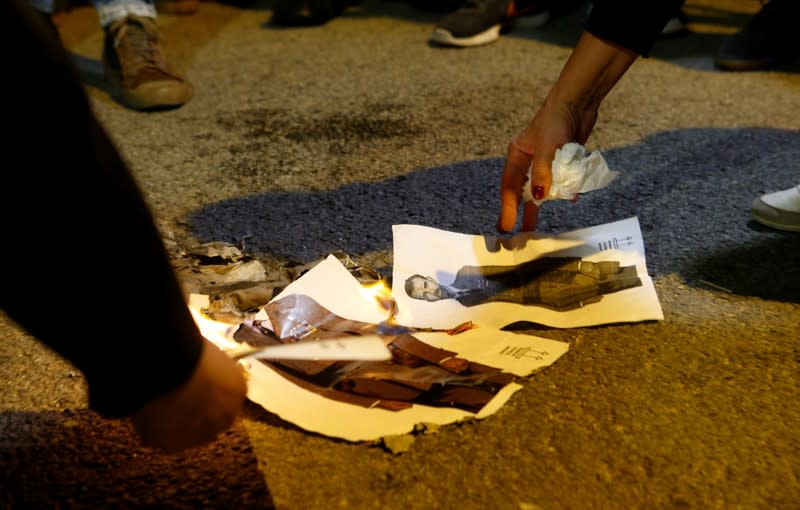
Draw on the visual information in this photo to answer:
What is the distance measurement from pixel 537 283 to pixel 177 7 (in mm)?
1891

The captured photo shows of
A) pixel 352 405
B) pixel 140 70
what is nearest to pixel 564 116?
pixel 352 405

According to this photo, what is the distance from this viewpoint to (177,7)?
230 cm

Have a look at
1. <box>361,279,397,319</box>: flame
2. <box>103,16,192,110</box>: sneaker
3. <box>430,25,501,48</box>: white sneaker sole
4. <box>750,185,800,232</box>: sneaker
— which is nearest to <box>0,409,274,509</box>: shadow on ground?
<box>361,279,397,319</box>: flame

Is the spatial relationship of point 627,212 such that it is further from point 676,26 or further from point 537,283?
point 676,26

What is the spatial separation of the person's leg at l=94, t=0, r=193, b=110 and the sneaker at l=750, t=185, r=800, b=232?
1166 mm

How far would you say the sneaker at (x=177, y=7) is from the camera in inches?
90.5

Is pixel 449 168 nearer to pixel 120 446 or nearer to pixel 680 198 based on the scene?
pixel 680 198

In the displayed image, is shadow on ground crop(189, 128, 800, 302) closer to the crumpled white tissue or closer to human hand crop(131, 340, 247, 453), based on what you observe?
the crumpled white tissue

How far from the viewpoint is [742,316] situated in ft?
2.69

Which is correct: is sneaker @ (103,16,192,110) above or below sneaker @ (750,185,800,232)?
below

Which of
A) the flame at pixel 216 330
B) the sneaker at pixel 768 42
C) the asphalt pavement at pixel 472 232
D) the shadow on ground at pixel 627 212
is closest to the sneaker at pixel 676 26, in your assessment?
the asphalt pavement at pixel 472 232

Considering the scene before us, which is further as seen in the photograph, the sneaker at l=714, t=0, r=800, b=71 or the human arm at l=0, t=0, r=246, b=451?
→ the sneaker at l=714, t=0, r=800, b=71

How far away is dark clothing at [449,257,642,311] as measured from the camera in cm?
84

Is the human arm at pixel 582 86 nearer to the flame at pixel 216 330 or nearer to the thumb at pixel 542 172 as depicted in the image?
the thumb at pixel 542 172
